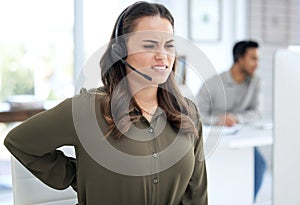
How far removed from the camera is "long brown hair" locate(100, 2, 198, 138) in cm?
99

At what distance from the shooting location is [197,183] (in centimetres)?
113

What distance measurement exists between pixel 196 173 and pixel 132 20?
15.6 inches

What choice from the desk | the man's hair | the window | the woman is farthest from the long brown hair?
the window

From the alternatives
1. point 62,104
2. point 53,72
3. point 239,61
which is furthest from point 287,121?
point 53,72

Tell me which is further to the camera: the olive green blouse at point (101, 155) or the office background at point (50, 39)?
the office background at point (50, 39)

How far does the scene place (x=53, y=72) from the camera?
12.2ft

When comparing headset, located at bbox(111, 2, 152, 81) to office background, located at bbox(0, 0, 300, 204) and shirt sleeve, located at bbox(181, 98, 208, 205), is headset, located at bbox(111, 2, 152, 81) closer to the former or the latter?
shirt sleeve, located at bbox(181, 98, 208, 205)

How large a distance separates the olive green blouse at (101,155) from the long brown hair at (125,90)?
0.05 feet

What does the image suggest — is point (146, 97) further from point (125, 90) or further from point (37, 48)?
point (37, 48)

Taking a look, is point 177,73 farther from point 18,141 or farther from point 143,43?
point 18,141

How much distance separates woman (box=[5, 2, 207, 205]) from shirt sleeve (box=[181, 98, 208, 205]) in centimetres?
3

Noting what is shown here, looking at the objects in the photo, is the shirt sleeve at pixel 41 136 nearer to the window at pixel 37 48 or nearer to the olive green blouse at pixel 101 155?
the olive green blouse at pixel 101 155

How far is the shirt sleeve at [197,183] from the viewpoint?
1123mm

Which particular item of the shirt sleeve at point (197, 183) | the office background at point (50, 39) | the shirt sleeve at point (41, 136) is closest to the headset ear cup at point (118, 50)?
the shirt sleeve at point (41, 136)
